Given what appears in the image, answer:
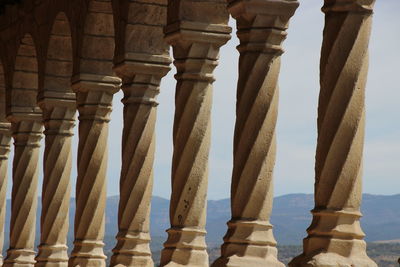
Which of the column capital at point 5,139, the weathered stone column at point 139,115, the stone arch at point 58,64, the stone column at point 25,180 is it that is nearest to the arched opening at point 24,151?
the stone column at point 25,180

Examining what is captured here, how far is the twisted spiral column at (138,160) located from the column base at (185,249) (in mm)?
2540

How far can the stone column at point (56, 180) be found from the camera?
2708cm

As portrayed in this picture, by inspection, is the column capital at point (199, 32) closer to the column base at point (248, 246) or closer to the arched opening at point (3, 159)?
the column base at point (248, 246)

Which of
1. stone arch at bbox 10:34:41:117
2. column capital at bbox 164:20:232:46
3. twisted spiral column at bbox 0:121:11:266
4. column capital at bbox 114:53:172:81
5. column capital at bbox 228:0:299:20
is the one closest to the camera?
column capital at bbox 228:0:299:20

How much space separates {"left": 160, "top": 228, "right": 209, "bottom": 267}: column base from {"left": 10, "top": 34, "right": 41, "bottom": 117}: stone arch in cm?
1105

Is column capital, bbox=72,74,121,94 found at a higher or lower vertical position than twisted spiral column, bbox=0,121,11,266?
higher

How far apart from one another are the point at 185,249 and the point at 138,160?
10.8 ft

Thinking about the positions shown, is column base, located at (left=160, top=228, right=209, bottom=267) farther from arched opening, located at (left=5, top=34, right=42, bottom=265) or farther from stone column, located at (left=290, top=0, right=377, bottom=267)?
arched opening, located at (left=5, top=34, right=42, bottom=265)

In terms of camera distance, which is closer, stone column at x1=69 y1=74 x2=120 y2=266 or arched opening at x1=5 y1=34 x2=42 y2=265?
stone column at x1=69 y1=74 x2=120 y2=266

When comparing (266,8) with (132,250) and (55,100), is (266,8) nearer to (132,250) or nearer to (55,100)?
(132,250)

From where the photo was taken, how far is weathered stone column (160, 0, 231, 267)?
768 inches

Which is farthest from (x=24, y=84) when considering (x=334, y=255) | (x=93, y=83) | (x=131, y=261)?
(x=334, y=255)

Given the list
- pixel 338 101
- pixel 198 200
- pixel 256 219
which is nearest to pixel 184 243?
pixel 198 200

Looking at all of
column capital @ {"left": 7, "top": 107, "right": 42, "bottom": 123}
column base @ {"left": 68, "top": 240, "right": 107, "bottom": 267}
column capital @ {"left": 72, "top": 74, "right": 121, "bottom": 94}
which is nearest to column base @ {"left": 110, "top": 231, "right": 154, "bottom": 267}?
column base @ {"left": 68, "top": 240, "right": 107, "bottom": 267}
